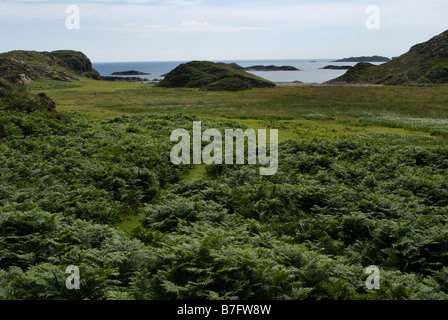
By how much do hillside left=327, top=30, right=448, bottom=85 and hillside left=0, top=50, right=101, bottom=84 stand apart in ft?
389

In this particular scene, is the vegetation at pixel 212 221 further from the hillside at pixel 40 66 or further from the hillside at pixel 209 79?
the hillside at pixel 40 66

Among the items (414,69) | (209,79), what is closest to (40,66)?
(209,79)

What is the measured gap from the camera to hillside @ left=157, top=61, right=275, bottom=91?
110 metres

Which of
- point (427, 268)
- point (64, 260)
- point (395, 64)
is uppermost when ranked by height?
point (395, 64)

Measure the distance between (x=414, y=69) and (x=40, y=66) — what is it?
508ft

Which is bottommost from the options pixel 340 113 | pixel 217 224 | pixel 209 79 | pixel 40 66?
pixel 217 224

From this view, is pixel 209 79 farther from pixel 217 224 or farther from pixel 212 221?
pixel 217 224

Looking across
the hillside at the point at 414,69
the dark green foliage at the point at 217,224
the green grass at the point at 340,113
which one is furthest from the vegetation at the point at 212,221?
the hillside at the point at 414,69

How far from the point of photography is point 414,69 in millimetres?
134125

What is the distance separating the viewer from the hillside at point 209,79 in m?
110
